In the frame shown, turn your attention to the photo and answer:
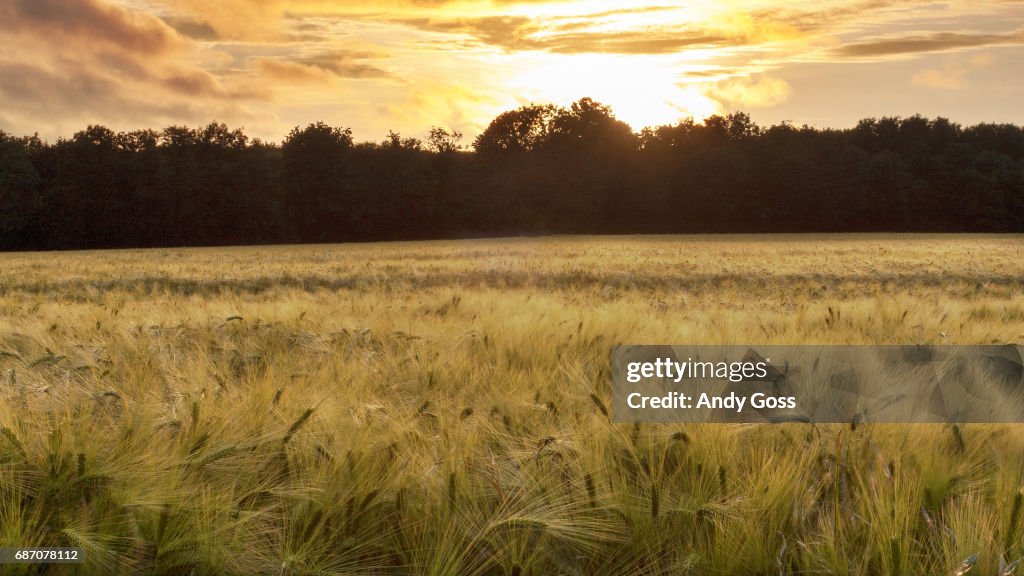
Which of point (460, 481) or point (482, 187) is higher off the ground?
point (482, 187)

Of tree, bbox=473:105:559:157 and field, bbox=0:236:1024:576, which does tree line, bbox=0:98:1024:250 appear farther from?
field, bbox=0:236:1024:576

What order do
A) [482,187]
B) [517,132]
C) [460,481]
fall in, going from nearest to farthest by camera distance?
1. [460,481]
2. [482,187]
3. [517,132]

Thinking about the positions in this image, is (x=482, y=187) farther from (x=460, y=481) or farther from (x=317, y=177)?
(x=460, y=481)

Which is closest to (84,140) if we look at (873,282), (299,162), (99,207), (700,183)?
(99,207)

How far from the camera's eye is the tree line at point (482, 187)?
54.3 meters

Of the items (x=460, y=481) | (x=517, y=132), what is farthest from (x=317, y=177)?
(x=460, y=481)

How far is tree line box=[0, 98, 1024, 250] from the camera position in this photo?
54.3m

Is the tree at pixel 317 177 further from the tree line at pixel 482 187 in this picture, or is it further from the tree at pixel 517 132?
the tree at pixel 517 132

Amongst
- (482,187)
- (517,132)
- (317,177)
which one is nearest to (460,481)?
(482,187)

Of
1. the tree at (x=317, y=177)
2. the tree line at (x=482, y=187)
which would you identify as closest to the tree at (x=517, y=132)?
the tree line at (x=482, y=187)

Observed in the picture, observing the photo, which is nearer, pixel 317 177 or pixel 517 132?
pixel 317 177

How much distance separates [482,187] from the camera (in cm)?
5778

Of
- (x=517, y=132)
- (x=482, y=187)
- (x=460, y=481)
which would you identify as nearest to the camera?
(x=460, y=481)

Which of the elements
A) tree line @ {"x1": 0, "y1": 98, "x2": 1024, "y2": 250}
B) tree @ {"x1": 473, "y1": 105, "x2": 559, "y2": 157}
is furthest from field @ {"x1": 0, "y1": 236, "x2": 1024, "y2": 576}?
tree @ {"x1": 473, "y1": 105, "x2": 559, "y2": 157}
